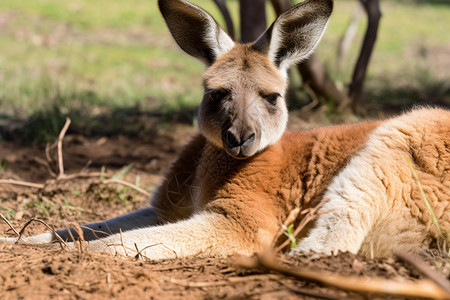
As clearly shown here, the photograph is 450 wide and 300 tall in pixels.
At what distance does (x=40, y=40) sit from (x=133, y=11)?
281 inches

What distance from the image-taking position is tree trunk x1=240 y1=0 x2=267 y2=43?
290 inches

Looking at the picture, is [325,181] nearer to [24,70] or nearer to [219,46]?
[219,46]

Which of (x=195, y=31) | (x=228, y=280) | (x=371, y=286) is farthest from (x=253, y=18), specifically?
(x=371, y=286)

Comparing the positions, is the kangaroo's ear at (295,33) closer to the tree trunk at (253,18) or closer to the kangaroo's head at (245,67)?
the kangaroo's head at (245,67)

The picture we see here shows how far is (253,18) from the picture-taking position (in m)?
7.42

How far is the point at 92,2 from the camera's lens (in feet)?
77.7

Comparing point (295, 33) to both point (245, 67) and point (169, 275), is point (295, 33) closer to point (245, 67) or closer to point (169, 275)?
point (245, 67)

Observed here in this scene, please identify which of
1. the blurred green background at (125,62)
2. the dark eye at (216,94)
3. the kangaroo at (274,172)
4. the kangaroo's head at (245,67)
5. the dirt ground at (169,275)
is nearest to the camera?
the dirt ground at (169,275)

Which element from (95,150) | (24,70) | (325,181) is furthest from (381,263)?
(24,70)

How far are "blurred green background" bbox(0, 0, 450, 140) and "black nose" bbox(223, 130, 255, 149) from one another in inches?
53.1

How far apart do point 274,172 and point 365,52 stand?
14.9 ft

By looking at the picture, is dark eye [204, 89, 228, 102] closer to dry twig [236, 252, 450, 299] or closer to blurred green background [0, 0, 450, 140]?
blurred green background [0, 0, 450, 140]

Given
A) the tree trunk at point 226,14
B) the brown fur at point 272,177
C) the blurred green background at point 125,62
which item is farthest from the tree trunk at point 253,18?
the brown fur at point 272,177

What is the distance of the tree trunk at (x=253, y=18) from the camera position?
7375 mm
